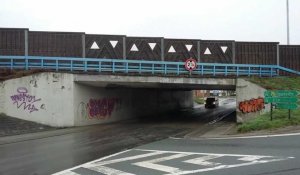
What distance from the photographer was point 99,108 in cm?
3238

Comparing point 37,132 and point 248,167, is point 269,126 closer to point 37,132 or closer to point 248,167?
point 248,167

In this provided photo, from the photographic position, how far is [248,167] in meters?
10.3

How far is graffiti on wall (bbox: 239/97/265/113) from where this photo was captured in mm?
27597

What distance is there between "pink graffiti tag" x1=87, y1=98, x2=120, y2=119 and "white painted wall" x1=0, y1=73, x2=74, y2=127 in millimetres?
2536

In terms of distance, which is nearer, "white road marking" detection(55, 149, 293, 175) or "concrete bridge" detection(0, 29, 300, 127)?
"white road marking" detection(55, 149, 293, 175)

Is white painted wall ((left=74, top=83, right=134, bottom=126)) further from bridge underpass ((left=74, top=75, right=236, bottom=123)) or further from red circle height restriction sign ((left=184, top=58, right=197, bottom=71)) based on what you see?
red circle height restriction sign ((left=184, top=58, right=197, bottom=71))

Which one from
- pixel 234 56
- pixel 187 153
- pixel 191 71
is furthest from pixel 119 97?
pixel 187 153

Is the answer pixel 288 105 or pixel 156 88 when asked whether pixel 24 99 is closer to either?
pixel 156 88

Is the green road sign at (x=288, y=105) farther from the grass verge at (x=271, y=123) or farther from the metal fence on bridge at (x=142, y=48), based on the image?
the metal fence on bridge at (x=142, y=48)

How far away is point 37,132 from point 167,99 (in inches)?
1115

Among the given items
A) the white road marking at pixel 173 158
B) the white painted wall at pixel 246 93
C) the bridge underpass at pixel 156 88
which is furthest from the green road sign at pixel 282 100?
the bridge underpass at pixel 156 88

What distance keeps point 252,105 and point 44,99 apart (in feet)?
46.0

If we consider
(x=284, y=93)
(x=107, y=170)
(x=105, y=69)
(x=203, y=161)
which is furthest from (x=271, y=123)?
(x=105, y=69)

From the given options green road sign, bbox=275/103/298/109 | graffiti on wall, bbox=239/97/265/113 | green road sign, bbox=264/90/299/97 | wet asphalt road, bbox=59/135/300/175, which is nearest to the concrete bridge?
graffiti on wall, bbox=239/97/265/113
